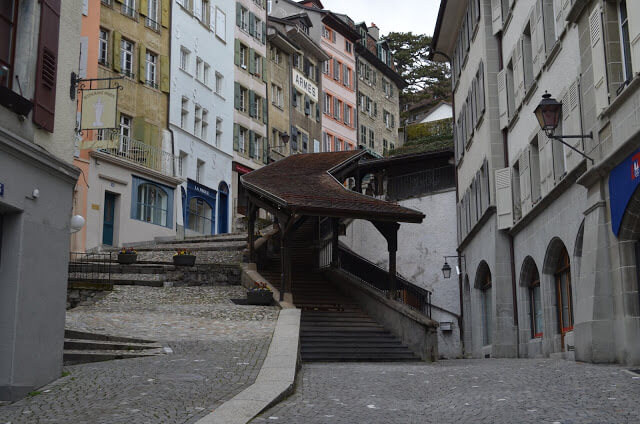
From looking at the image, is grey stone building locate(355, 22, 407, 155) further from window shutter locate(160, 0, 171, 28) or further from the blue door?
the blue door

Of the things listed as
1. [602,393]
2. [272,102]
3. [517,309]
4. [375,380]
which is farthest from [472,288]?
[272,102]

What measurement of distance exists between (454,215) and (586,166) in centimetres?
1831

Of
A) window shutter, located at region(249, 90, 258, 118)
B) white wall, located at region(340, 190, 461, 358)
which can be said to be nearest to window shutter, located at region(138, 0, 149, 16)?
window shutter, located at region(249, 90, 258, 118)

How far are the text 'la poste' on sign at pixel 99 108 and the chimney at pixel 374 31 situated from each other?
5003 cm

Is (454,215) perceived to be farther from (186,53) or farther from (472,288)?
(186,53)

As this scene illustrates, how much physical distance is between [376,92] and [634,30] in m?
53.7

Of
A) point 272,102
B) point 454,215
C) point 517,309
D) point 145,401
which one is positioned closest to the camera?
point 145,401

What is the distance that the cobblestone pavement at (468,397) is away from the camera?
873 cm

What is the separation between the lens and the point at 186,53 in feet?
139

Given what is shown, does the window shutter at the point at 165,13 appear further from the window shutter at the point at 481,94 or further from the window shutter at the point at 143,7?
the window shutter at the point at 481,94

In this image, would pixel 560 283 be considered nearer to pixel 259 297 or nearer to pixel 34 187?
pixel 259 297

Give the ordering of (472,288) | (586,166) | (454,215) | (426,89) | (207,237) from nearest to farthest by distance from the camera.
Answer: (586,166)
(472,288)
(454,215)
(207,237)
(426,89)

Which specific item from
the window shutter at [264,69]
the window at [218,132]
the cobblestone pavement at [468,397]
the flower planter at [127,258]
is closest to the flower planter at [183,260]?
the flower planter at [127,258]

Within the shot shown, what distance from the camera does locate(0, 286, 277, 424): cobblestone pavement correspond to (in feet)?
30.0
